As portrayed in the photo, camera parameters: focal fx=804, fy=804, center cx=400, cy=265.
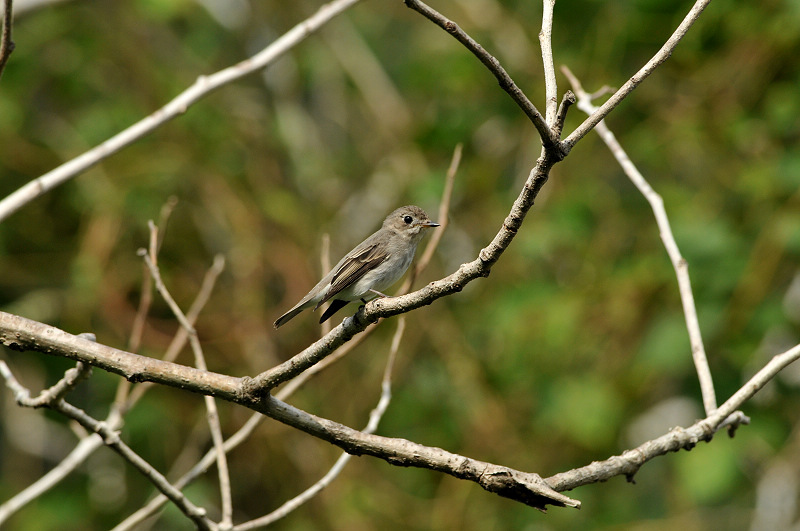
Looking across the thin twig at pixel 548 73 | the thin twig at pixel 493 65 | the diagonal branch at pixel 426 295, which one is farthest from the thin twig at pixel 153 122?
the thin twig at pixel 493 65

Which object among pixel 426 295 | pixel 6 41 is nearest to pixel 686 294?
pixel 426 295

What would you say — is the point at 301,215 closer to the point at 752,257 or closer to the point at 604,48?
the point at 604,48

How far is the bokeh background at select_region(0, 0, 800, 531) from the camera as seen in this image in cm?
620

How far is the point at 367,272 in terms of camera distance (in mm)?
4910

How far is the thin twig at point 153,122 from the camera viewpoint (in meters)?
3.76

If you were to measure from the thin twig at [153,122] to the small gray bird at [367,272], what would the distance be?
4.03 feet

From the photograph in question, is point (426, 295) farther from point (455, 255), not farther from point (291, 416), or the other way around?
point (455, 255)

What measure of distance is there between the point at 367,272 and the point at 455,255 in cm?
316

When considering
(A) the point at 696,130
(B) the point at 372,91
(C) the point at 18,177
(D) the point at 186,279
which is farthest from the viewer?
(B) the point at 372,91

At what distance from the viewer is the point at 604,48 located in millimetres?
6785

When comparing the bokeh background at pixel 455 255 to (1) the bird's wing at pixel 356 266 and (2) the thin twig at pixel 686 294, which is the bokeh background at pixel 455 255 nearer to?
Result: (1) the bird's wing at pixel 356 266

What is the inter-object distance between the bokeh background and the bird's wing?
5.74 ft

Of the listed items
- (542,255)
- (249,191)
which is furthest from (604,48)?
(249,191)

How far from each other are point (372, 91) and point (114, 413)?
633 centimetres
